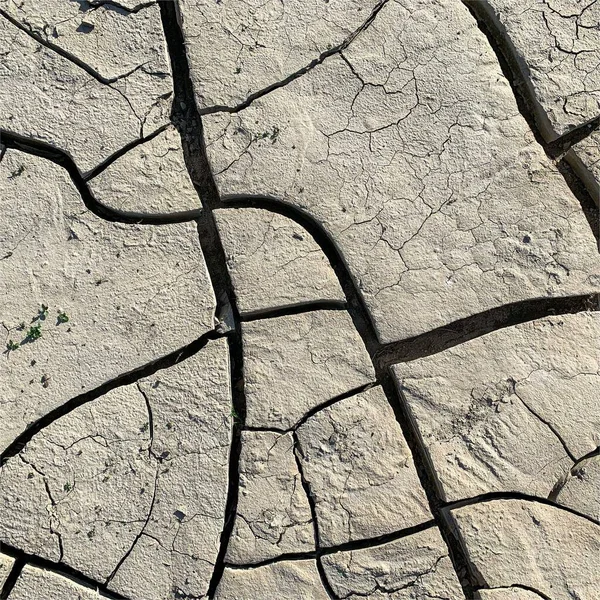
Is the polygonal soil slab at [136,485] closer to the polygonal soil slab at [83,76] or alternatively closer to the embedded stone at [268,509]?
the embedded stone at [268,509]

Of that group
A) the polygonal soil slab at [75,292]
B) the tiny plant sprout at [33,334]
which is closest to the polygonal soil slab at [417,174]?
the polygonal soil slab at [75,292]

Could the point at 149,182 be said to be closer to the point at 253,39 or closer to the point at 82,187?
the point at 82,187

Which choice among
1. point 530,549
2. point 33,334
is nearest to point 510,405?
point 530,549

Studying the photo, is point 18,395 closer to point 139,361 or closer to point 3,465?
point 3,465

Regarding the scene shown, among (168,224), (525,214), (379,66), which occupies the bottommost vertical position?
(168,224)

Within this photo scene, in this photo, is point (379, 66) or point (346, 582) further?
point (379, 66)

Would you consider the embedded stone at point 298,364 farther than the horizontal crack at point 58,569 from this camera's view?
Yes

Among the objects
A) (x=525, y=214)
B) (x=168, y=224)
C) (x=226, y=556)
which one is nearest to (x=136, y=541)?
(x=226, y=556)
